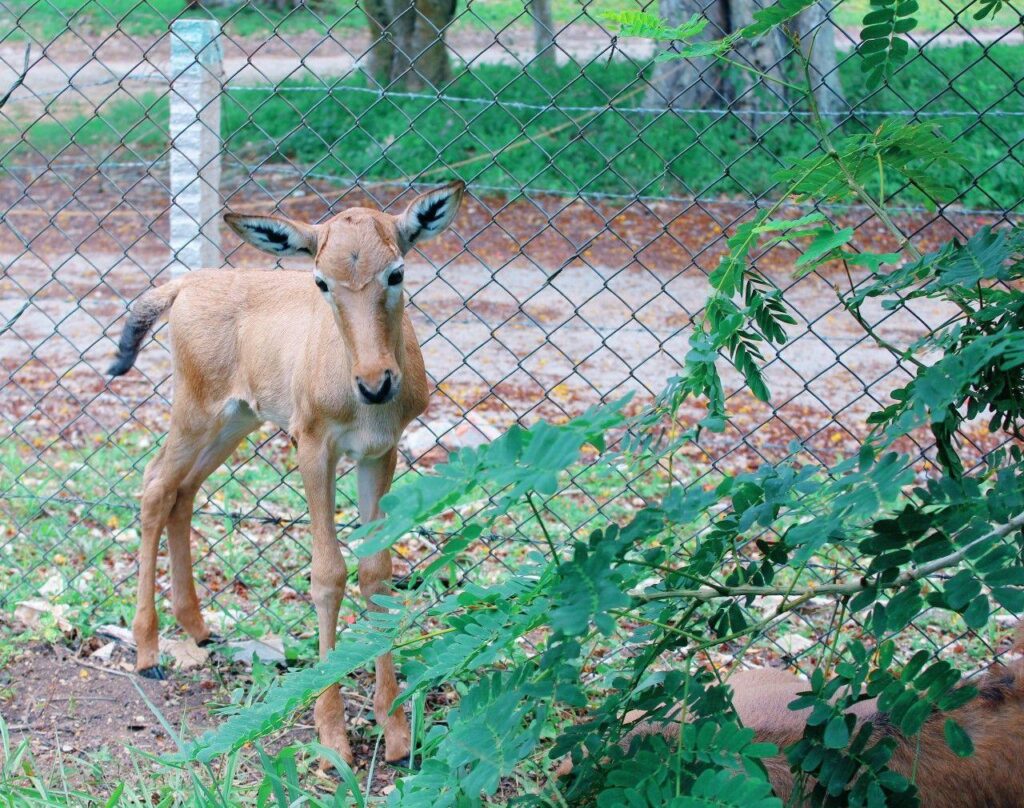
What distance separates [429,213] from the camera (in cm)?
360

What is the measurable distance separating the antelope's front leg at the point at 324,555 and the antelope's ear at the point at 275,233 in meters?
0.67

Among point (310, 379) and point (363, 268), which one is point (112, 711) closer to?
point (310, 379)

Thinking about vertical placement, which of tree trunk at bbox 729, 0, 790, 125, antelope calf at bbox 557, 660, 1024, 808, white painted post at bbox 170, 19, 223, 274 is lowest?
antelope calf at bbox 557, 660, 1024, 808

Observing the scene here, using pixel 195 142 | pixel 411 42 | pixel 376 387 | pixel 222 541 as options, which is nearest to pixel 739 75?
pixel 411 42

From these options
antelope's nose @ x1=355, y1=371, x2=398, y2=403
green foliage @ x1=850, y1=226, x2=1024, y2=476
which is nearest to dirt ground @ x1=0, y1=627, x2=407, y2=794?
antelope's nose @ x1=355, y1=371, x2=398, y2=403

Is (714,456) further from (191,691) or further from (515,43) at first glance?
(515,43)

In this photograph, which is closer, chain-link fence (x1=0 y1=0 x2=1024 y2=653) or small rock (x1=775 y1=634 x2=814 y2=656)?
small rock (x1=775 y1=634 x2=814 y2=656)

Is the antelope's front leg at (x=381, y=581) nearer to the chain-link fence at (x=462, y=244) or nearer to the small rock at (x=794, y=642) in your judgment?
the chain-link fence at (x=462, y=244)

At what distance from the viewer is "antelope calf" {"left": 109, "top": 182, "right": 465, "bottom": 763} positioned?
3488 millimetres

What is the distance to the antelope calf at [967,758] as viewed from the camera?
3137 millimetres

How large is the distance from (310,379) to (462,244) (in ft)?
18.2

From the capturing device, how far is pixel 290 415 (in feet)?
13.2

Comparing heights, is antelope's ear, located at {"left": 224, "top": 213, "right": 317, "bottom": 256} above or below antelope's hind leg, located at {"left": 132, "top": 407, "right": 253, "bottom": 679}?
above

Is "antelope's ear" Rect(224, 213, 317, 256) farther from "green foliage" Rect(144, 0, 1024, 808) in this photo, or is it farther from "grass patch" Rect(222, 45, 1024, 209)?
"grass patch" Rect(222, 45, 1024, 209)
